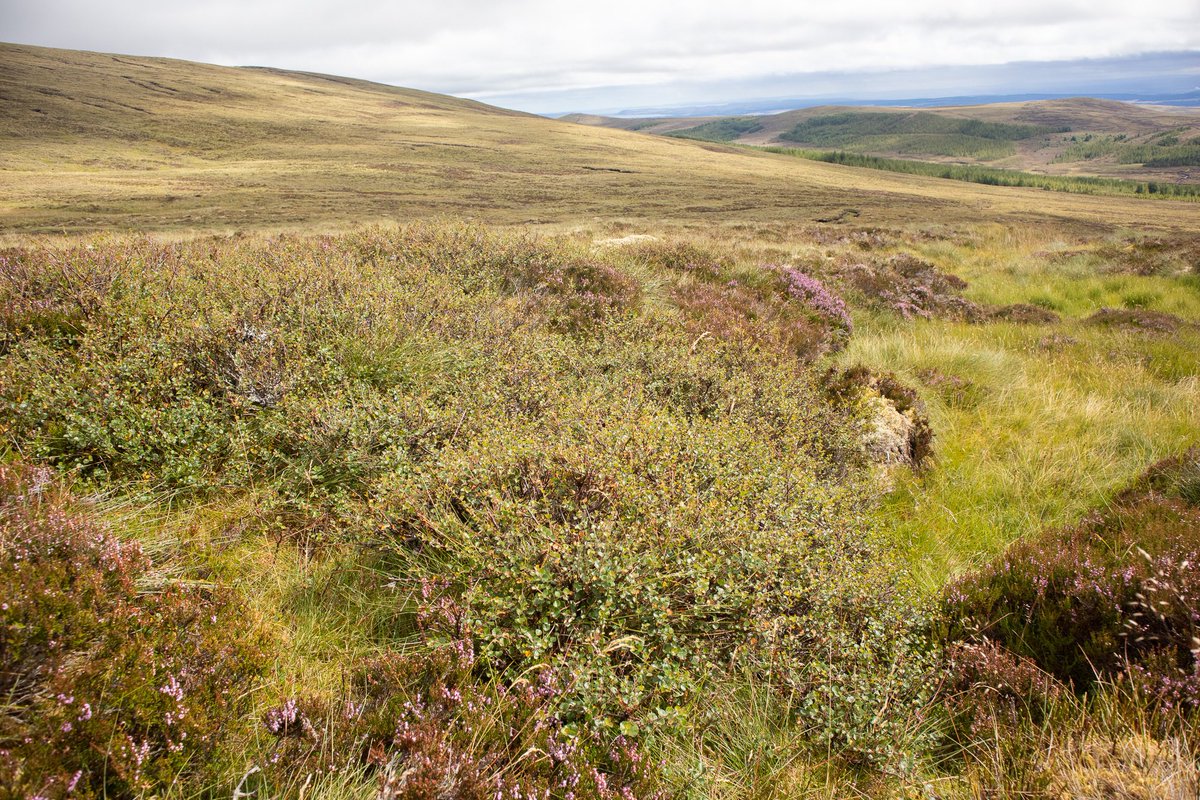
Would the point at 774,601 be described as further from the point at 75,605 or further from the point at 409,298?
the point at 409,298

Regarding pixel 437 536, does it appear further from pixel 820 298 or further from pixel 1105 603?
pixel 820 298

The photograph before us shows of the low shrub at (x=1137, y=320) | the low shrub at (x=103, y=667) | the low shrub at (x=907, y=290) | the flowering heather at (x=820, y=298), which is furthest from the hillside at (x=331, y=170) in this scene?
the low shrub at (x=103, y=667)

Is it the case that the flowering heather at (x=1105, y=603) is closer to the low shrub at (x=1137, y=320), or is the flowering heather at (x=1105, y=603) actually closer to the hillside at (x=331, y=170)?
the low shrub at (x=1137, y=320)

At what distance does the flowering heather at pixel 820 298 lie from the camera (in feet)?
30.7

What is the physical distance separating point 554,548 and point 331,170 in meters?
59.0

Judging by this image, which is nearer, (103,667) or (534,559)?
(103,667)

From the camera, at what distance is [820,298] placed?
9.80 metres

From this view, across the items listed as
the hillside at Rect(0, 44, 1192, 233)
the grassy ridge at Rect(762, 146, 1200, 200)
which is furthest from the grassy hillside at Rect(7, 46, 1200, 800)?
the grassy ridge at Rect(762, 146, 1200, 200)

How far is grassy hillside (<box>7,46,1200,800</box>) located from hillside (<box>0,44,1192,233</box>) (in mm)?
25475

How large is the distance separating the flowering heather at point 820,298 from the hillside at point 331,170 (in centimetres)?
2377

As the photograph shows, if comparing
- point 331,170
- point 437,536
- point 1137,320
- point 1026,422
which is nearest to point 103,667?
point 437,536

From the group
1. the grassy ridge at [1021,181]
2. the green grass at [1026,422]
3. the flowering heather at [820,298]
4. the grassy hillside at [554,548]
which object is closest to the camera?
the grassy hillside at [554,548]

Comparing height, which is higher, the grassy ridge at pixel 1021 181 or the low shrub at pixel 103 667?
the grassy ridge at pixel 1021 181

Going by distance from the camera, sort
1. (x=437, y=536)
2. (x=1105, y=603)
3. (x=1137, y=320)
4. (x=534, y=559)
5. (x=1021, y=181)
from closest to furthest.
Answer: (x=534, y=559) < (x=1105, y=603) < (x=437, y=536) < (x=1137, y=320) < (x=1021, y=181)
